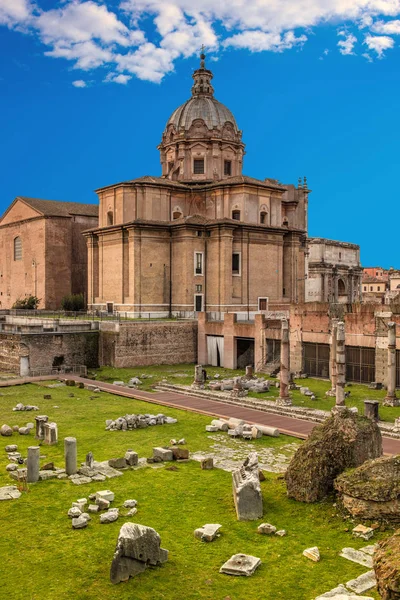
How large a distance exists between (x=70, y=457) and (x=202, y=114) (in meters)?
43.1

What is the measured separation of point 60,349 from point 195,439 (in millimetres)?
18328

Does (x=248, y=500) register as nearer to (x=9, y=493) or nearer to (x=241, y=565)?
(x=241, y=565)

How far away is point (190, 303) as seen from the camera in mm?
44219

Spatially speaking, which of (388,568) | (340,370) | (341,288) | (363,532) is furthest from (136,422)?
(341,288)

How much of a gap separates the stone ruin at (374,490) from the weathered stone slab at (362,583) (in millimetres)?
2043

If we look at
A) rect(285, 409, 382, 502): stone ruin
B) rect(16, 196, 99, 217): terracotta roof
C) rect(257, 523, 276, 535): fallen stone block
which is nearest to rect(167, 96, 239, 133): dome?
rect(16, 196, 99, 217): terracotta roof

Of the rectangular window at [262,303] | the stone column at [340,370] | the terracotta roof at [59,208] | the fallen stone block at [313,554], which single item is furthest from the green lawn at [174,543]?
the terracotta roof at [59,208]

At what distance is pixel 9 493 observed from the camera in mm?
13195

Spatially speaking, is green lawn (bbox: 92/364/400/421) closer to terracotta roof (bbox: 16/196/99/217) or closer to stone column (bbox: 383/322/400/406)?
stone column (bbox: 383/322/400/406)

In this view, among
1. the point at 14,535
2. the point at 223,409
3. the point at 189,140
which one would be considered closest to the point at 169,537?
the point at 14,535

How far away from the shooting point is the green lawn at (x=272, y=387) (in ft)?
79.8

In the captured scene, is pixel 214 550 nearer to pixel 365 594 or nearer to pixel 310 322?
pixel 365 594

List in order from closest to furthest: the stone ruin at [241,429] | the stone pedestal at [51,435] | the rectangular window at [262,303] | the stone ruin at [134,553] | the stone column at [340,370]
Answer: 1. the stone ruin at [134,553]
2. the stone pedestal at [51,435]
3. the stone ruin at [241,429]
4. the stone column at [340,370]
5. the rectangular window at [262,303]

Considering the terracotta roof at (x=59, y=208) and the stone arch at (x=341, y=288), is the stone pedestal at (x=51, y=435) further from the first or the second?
the stone arch at (x=341, y=288)
